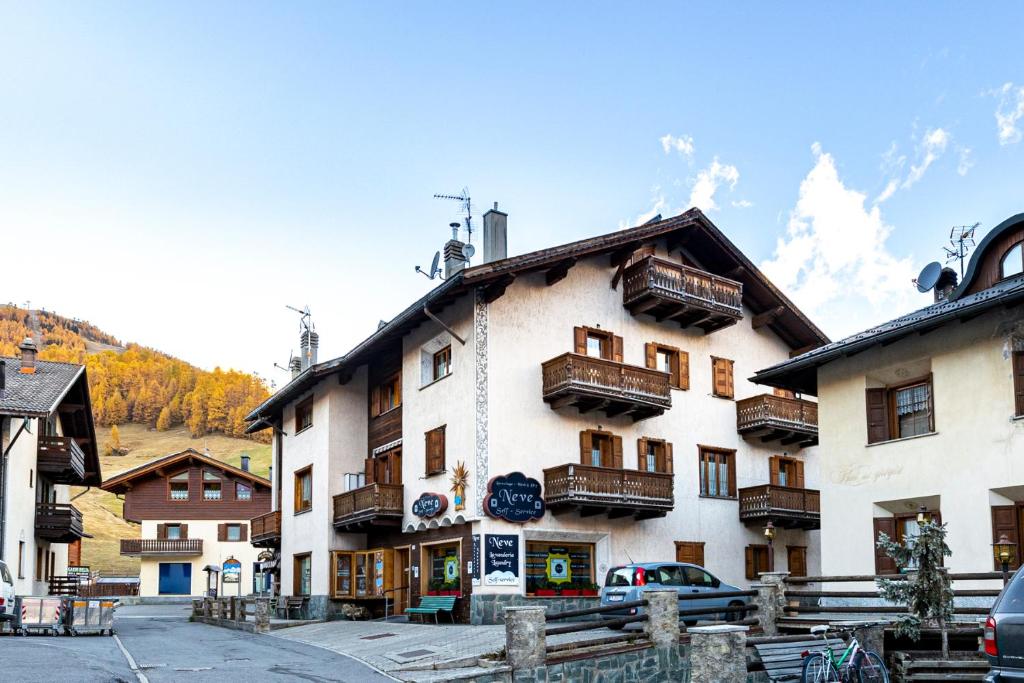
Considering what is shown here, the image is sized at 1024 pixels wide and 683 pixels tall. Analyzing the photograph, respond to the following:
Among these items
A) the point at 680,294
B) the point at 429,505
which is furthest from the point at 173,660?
the point at 680,294

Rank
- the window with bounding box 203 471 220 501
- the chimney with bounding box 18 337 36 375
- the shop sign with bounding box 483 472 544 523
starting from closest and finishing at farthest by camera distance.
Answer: the shop sign with bounding box 483 472 544 523 → the chimney with bounding box 18 337 36 375 → the window with bounding box 203 471 220 501

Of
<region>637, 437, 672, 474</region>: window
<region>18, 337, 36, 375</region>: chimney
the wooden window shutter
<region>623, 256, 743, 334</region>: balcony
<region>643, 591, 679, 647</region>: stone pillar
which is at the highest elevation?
<region>623, 256, 743, 334</region>: balcony

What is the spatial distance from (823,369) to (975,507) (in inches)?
190

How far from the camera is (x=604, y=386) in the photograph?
2806 cm

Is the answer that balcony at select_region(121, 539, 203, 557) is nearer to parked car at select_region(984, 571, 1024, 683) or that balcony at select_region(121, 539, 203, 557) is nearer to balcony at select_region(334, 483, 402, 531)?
balcony at select_region(334, 483, 402, 531)

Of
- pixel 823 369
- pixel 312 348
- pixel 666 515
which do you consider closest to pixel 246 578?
pixel 312 348

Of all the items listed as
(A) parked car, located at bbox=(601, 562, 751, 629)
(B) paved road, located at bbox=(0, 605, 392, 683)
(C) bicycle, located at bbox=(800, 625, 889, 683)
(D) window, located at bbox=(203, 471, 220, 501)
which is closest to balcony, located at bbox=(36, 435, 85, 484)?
(B) paved road, located at bbox=(0, 605, 392, 683)

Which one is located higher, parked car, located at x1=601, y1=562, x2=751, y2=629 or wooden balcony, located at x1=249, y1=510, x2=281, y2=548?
wooden balcony, located at x1=249, y1=510, x2=281, y2=548

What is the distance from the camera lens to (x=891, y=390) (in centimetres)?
2217

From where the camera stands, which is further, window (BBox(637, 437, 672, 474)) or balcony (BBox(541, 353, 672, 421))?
window (BBox(637, 437, 672, 474))

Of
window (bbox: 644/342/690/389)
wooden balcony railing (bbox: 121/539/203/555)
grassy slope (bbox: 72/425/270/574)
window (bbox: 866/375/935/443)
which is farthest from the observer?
grassy slope (bbox: 72/425/270/574)

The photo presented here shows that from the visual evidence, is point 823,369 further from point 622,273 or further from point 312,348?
point 312,348

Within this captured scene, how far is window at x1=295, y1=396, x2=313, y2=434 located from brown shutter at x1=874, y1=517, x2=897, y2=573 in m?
20.7

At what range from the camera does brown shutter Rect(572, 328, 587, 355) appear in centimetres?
2973
